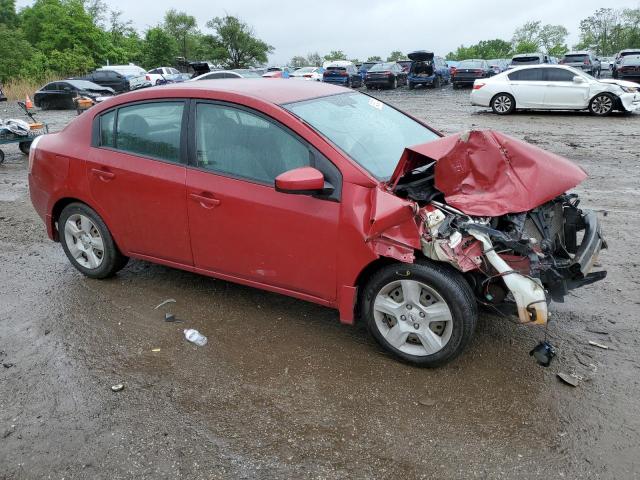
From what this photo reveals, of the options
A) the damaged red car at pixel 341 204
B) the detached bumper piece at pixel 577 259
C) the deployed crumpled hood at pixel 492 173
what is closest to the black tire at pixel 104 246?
the damaged red car at pixel 341 204

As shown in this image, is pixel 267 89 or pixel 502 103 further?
pixel 502 103

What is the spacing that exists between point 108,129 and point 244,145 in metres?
1.42

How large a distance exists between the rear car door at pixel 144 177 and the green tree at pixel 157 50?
191 ft

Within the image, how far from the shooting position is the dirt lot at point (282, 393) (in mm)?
2734

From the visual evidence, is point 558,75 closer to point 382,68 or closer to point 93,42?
point 382,68

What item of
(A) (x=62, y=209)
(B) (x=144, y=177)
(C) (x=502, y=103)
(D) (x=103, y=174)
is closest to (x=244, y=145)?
(B) (x=144, y=177)

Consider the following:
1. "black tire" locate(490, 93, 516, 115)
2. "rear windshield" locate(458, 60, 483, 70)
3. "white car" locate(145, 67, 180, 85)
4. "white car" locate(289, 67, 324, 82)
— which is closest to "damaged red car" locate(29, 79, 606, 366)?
"black tire" locate(490, 93, 516, 115)

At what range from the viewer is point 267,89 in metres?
4.08

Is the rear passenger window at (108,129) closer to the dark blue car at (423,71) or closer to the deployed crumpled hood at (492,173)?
the deployed crumpled hood at (492,173)

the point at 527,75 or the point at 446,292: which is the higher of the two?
the point at 527,75

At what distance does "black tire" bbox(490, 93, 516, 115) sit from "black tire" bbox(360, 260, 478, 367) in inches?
593

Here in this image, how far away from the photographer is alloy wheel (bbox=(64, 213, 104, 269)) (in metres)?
4.70

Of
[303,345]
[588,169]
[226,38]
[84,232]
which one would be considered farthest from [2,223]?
[226,38]

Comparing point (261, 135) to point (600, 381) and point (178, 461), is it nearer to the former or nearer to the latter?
point (178, 461)
